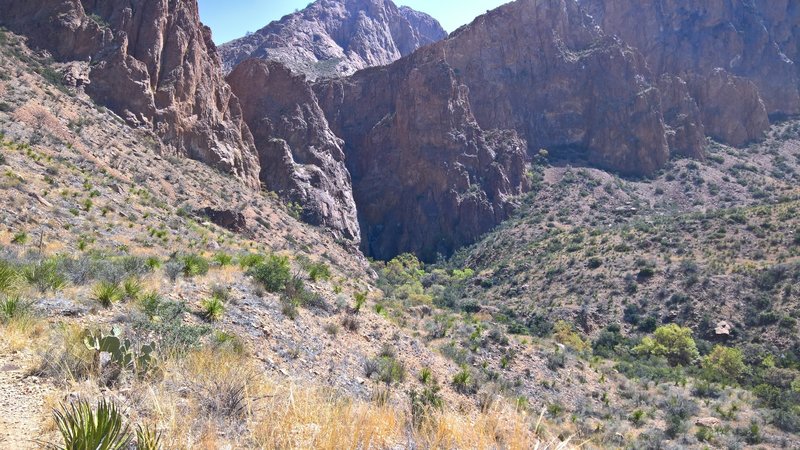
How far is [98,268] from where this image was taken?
11.1 m

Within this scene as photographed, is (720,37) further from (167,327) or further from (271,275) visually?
(167,327)

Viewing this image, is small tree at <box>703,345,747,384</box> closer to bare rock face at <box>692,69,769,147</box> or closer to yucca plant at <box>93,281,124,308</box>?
yucca plant at <box>93,281,124,308</box>

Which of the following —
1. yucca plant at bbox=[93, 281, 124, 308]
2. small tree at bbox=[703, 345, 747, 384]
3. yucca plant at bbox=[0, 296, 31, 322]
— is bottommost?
small tree at bbox=[703, 345, 747, 384]

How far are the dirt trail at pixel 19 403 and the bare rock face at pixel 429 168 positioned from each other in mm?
65986

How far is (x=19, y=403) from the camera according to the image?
4695mm

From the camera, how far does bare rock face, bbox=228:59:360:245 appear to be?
58.6 metres

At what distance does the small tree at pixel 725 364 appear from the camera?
2862cm

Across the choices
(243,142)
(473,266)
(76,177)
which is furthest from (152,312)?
(473,266)

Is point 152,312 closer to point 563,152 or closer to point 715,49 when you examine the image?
point 563,152

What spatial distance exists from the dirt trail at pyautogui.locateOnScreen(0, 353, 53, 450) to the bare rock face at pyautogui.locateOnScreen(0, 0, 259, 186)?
128ft

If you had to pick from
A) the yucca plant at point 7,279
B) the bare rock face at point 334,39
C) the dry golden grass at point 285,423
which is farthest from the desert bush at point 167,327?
the bare rock face at point 334,39

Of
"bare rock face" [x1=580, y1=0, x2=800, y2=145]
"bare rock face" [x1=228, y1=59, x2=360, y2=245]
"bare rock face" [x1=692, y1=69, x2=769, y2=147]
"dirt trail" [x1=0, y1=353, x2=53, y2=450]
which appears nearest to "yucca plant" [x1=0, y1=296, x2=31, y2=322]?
"dirt trail" [x1=0, y1=353, x2=53, y2=450]

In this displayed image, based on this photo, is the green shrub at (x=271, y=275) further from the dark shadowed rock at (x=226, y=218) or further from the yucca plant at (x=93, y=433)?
the dark shadowed rock at (x=226, y=218)

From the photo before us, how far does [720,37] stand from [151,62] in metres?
117
